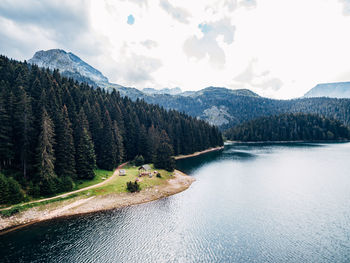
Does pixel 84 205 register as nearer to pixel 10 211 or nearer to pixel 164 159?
pixel 10 211

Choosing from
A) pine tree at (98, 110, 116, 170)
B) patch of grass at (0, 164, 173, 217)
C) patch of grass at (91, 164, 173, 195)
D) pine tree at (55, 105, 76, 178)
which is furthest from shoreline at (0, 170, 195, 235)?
pine tree at (98, 110, 116, 170)

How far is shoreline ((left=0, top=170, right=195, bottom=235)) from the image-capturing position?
3604 centimetres

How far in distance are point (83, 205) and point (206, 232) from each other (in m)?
29.6

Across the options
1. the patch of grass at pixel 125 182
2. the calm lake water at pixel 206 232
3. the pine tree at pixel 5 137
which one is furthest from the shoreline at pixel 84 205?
the pine tree at pixel 5 137

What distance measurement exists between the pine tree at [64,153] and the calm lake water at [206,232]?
55.2 ft

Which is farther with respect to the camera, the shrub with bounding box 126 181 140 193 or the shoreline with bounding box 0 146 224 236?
the shrub with bounding box 126 181 140 193

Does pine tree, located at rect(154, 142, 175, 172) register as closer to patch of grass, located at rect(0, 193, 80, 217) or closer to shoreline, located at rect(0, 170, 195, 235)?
shoreline, located at rect(0, 170, 195, 235)

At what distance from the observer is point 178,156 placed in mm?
122312

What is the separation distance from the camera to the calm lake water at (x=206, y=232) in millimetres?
27609

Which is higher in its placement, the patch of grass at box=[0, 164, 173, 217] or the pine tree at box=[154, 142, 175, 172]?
the pine tree at box=[154, 142, 175, 172]

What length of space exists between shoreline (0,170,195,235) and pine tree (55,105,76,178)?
1004 centimetres

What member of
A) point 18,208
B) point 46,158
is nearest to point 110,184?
point 46,158

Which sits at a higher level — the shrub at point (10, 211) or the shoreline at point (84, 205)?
the shrub at point (10, 211)

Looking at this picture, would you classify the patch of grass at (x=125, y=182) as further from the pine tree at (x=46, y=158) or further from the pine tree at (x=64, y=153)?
the pine tree at (x=46, y=158)
